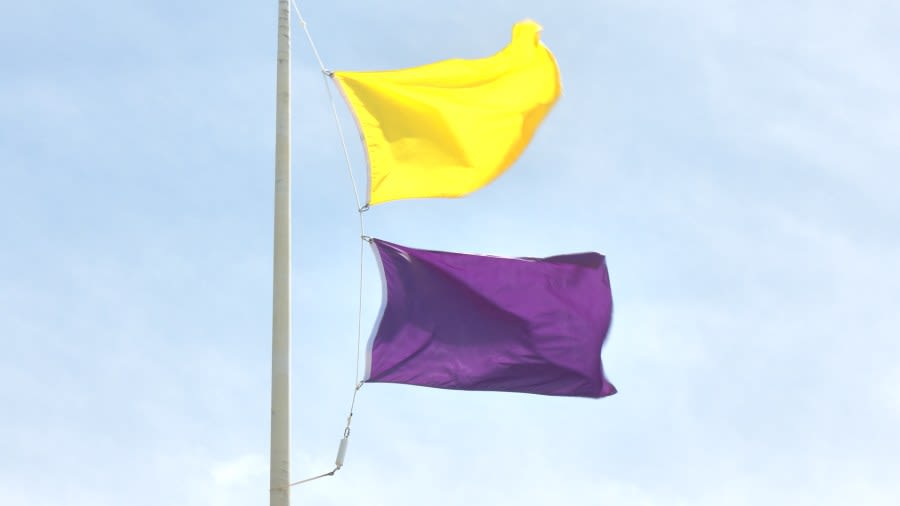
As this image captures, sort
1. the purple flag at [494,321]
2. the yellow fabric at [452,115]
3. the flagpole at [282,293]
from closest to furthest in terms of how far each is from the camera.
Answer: the flagpole at [282,293]
the purple flag at [494,321]
the yellow fabric at [452,115]

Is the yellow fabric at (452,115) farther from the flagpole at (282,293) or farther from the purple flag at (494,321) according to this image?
the flagpole at (282,293)

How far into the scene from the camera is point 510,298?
17688 millimetres

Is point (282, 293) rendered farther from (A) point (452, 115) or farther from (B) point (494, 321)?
(A) point (452, 115)

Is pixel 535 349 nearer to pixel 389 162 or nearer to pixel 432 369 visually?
pixel 432 369

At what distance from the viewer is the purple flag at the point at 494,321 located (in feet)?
55.2

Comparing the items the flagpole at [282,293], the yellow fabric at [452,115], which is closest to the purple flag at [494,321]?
the yellow fabric at [452,115]

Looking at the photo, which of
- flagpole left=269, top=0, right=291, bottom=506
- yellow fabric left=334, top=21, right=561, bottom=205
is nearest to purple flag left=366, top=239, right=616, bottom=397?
yellow fabric left=334, top=21, right=561, bottom=205

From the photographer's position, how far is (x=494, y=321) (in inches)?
691

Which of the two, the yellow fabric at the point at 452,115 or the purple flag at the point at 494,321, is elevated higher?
the yellow fabric at the point at 452,115

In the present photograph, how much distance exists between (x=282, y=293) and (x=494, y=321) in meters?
3.91

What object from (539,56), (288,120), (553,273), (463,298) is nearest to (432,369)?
(463,298)

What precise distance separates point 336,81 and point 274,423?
19.0ft

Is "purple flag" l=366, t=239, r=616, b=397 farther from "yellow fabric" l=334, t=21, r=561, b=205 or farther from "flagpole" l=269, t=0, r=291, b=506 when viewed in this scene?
"flagpole" l=269, t=0, r=291, b=506

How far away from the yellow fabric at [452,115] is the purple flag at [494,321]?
3.65ft
